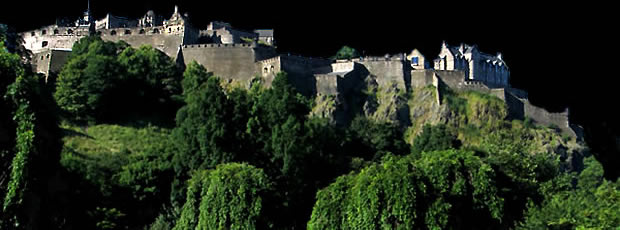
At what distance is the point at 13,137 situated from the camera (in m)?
17.2

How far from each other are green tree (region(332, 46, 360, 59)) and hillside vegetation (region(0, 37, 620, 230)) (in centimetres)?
1261

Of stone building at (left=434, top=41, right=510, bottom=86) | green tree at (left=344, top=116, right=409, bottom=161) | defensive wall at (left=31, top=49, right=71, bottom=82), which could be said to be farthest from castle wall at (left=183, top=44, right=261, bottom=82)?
stone building at (left=434, top=41, right=510, bottom=86)

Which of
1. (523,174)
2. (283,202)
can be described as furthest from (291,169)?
(523,174)

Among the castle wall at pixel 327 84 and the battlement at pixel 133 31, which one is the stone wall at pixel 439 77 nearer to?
the castle wall at pixel 327 84

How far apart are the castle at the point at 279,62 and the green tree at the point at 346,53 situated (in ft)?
27.8

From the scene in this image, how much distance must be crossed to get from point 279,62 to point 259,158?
20.7 metres

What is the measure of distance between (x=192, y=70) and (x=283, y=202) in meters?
27.1

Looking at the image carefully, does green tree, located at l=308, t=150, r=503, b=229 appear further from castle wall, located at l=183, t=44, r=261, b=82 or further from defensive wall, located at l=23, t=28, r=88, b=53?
defensive wall, located at l=23, t=28, r=88, b=53

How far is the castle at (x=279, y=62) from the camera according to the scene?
66.6 meters

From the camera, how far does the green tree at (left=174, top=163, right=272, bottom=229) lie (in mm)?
35531

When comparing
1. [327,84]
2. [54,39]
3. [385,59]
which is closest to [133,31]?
[54,39]

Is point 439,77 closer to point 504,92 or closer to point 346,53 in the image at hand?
point 504,92

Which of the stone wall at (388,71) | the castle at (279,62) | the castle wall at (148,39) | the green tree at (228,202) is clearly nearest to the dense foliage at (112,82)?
the castle wall at (148,39)

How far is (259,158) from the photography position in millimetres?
46469
